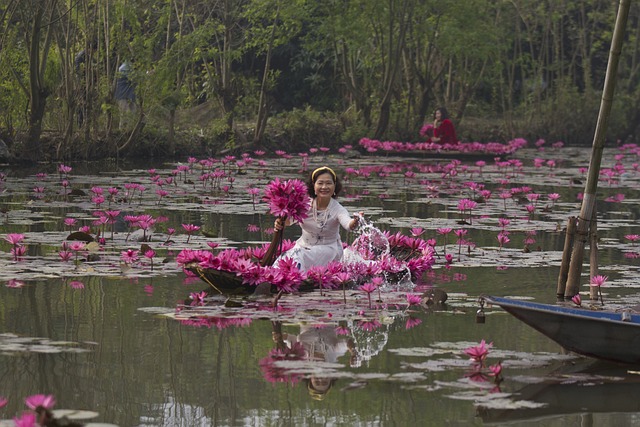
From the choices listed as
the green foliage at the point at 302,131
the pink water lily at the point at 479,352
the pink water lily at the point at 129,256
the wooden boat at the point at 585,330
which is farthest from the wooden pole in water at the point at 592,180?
the green foliage at the point at 302,131

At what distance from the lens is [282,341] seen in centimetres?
818

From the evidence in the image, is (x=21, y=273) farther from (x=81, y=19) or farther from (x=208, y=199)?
(x=81, y=19)

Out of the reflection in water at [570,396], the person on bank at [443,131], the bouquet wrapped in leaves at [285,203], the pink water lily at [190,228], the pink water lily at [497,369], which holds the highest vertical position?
the person on bank at [443,131]

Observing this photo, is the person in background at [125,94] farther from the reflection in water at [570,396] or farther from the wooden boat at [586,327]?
the reflection in water at [570,396]

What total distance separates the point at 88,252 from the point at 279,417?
613cm

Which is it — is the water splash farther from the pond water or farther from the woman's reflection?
the woman's reflection

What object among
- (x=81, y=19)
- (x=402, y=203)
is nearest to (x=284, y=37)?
(x=81, y=19)

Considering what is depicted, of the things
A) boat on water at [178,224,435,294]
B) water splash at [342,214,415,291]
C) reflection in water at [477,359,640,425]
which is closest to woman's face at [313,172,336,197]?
water splash at [342,214,415,291]

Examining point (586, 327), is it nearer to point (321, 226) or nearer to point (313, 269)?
point (313, 269)

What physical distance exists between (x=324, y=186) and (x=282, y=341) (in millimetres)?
2829

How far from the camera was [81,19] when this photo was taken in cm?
2528

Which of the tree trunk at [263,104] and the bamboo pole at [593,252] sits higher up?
the tree trunk at [263,104]

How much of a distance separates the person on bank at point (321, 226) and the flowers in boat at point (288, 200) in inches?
13.7

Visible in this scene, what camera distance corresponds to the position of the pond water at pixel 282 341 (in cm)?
645
